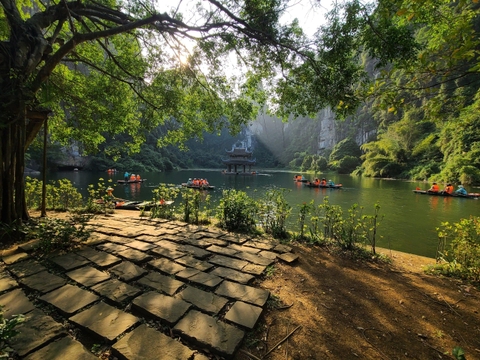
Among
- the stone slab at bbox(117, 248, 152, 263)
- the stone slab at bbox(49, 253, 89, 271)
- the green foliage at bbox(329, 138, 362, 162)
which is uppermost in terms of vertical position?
the green foliage at bbox(329, 138, 362, 162)

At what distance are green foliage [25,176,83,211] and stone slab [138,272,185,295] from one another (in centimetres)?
479

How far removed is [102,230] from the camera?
11.9 feet

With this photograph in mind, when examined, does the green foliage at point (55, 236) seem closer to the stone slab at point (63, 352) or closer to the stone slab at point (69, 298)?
the stone slab at point (69, 298)

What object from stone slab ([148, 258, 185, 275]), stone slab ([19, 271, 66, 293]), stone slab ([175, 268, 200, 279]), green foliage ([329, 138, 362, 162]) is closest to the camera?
stone slab ([19, 271, 66, 293])

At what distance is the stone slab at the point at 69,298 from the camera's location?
1.69m

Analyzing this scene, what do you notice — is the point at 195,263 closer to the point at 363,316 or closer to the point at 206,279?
the point at 206,279

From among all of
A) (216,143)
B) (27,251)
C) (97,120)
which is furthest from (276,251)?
(216,143)

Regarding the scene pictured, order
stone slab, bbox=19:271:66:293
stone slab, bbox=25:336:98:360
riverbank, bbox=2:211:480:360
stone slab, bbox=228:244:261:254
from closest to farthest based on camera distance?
stone slab, bbox=25:336:98:360, riverbank, bbox=2:211:480:360, stone slab, bbox=19:271:66:293, stone slab, bbox=228:244:261:254

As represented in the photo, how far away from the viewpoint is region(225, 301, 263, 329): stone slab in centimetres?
168

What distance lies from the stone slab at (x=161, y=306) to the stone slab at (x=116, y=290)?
103 millimetres

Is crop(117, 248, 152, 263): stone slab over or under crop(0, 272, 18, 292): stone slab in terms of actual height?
under

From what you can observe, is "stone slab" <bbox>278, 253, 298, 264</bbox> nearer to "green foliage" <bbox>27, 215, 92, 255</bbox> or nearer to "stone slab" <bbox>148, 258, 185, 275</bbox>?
"stone slab" <bbox>148, 258, 185, 275</bbox>

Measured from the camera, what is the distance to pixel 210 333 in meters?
1.52

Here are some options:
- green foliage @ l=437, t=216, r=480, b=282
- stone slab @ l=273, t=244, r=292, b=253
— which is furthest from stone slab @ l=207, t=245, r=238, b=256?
green foliage @ l=437, t=216, r=480, b=282
